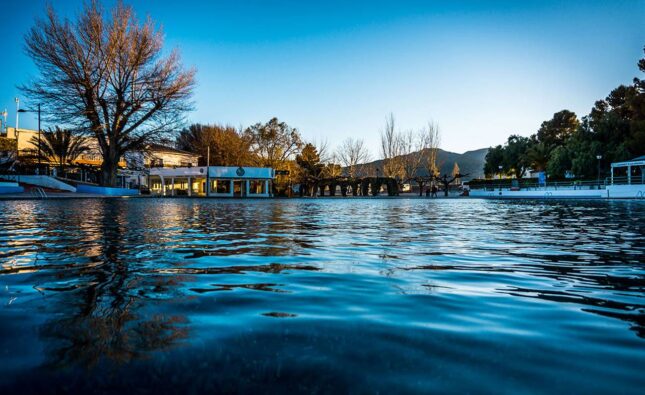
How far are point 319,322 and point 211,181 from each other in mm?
52872

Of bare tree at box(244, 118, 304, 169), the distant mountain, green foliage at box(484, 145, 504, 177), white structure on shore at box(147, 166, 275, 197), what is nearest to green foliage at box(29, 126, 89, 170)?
white structure on shore at box(147, 166, 275, 197)

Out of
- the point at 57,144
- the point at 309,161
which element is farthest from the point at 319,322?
the point at 309,161

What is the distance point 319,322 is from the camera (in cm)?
244

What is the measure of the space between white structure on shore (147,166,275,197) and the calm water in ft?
151

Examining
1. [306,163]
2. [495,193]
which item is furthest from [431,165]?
[306,163]

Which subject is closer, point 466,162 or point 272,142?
point 272,142

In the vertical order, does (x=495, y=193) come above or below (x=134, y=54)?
below

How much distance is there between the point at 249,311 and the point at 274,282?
37.0 inches

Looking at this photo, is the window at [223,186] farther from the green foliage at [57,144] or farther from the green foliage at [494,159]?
the green foliage at [494,159]

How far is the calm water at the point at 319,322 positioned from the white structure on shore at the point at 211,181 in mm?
45958

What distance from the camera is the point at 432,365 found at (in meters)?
1.80

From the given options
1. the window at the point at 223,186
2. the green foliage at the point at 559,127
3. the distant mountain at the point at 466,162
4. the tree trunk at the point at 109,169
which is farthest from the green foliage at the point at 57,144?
the distant mountain at the point at 466,162

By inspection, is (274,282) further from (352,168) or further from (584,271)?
(352,168)

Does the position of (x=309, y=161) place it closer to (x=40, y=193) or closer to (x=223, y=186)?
(x=223, y=186)
